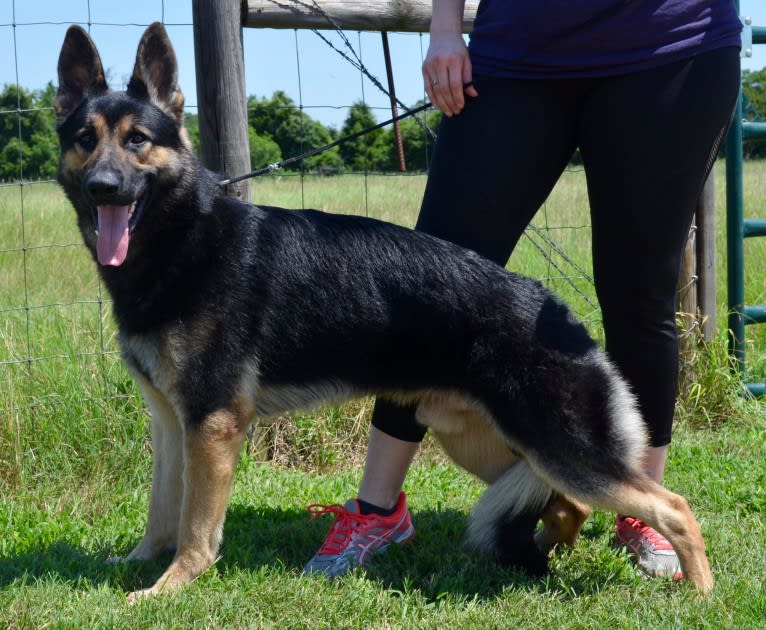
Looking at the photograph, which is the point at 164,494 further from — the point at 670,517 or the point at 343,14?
the point at 343,14

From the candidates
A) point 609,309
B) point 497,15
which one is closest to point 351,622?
point 609,309

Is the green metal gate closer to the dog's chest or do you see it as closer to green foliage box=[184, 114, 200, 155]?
green foliage box=[184, 114, 200, 155]

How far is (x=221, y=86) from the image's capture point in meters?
3.94

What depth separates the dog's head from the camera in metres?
2.77

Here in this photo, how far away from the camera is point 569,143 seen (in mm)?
2891

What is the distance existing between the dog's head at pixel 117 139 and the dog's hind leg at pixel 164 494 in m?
0.70

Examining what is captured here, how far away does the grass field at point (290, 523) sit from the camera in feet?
8.64

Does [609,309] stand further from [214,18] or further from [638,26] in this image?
[214,18]

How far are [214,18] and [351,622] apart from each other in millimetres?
2720

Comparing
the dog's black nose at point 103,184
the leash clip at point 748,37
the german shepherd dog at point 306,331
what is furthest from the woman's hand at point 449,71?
the leash clip at point 748,37

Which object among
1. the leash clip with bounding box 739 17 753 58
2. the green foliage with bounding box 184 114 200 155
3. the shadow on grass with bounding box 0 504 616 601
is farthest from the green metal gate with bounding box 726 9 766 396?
the green foliage with bounding box 184 114 200 155

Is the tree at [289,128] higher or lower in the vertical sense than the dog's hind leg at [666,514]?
higher

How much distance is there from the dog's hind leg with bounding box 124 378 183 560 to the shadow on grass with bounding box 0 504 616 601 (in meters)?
0.06

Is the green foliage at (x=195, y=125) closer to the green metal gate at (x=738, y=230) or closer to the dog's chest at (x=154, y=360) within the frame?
the dog's chest at (x=154, y=360)
